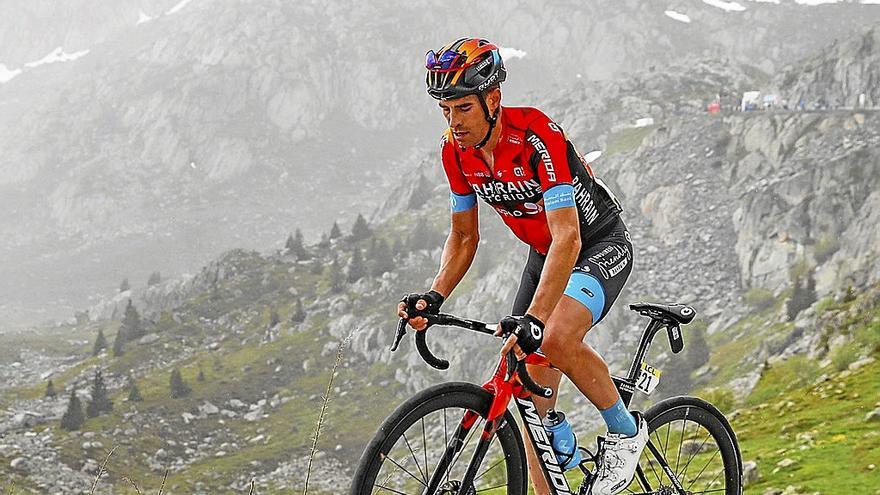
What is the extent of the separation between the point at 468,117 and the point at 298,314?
363 feet

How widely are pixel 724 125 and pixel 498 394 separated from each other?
105 m

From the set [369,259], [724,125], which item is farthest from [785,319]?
[369,259]

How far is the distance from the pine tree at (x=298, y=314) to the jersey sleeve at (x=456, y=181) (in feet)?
359

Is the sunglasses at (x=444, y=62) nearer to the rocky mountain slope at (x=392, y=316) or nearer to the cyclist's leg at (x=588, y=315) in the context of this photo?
the cyclist's leg at (x=588, y=315)

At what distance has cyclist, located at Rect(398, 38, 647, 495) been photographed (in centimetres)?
546

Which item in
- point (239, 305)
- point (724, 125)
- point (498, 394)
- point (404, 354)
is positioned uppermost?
point (724, 125)

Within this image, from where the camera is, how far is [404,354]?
312 ft

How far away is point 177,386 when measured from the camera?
91.6m

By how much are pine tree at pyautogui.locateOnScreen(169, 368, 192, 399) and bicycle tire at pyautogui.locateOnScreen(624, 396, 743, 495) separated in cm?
9113

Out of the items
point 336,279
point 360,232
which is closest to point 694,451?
point 336,279

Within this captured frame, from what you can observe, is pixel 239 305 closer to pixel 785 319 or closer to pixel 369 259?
pixel 369 259

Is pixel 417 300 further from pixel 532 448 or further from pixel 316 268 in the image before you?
pixel 316 268

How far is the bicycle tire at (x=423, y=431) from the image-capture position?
4.79 m

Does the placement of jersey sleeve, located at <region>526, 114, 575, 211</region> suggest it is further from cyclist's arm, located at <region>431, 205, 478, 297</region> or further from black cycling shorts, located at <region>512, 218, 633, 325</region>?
cyclist's arm, located at <region>431, 205, 478, 297</region>
